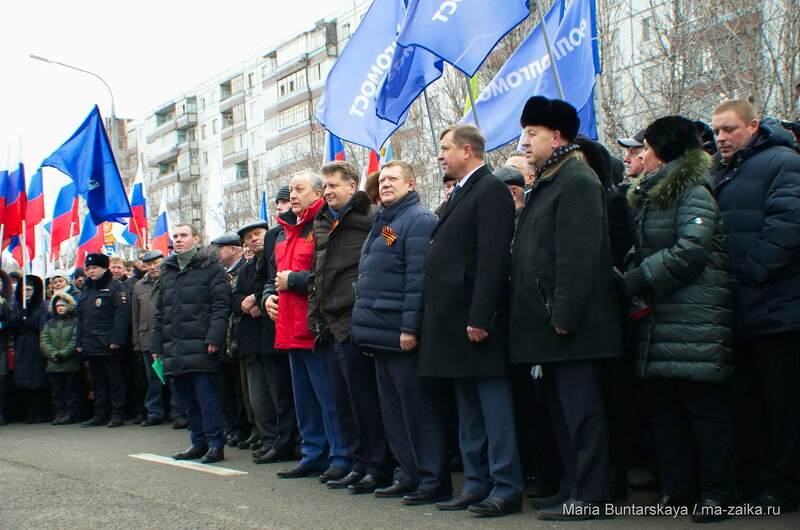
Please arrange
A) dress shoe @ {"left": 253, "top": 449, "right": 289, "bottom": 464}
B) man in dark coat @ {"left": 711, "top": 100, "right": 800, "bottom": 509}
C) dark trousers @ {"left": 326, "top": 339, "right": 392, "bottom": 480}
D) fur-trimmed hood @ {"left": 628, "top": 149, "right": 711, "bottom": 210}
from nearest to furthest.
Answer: man in dark coat @ {"left": 711, "top": 100, "right": 800, "bottom": 509}
fur-trimmed hood @ {"left": 628, "top": 149, "right": 711, "bottom": 210}
dark trousers @ {"left": 326, "top": 339, "right": 392, "bottom": 480}
dress shoe @ {"left": 253, "top": 449, "right": 289, "bottom": 464}

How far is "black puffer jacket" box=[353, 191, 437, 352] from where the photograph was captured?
6238 millimetres

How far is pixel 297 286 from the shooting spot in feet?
24.5

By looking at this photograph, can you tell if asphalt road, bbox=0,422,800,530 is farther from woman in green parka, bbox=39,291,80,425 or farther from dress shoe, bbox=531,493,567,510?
woman in green parka, bbox=39,291,80,425

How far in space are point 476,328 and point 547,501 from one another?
1121 millimetres

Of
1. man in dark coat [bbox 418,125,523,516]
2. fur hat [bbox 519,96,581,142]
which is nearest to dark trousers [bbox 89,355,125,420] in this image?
man in dark coat [bbox 418,125,523,516]

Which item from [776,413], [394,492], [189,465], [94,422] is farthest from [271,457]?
[94,422]

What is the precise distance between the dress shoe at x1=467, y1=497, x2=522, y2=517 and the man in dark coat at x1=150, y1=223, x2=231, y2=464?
141 inches

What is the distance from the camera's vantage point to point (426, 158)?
3697 centimetres

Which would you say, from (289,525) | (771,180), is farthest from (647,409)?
(289,525)

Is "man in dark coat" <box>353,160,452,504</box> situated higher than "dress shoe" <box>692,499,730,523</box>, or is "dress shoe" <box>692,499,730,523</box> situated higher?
"man in dark coat" <box>353,160,452,504</box>

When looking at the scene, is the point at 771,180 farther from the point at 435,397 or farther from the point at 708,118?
the point at 708,118

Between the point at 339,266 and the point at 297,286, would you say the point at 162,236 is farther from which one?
the point at 339,266

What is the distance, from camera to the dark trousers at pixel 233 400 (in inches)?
403

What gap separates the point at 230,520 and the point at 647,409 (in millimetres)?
2848
